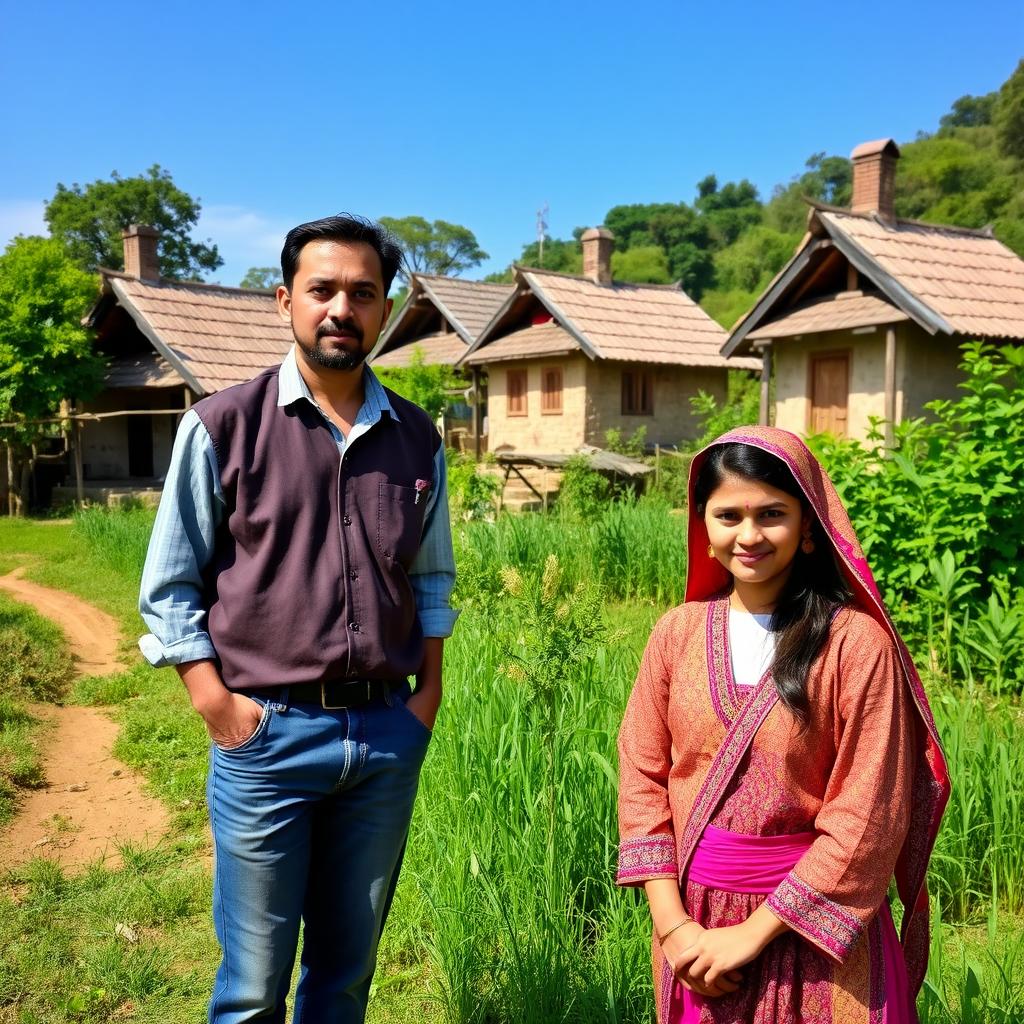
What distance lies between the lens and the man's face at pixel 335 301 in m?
2.04

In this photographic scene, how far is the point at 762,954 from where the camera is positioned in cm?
163

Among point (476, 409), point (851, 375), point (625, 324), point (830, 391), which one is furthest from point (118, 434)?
point (851, 375)

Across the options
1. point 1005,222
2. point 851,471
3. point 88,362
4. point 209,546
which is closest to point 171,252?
point 88,362

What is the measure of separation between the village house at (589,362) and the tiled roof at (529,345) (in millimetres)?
27

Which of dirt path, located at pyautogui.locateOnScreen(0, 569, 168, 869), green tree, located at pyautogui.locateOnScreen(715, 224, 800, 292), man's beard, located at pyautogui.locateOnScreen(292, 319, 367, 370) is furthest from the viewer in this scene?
green tree, located at pyautogui.locateOnScreen(715, 224, 800, 292)

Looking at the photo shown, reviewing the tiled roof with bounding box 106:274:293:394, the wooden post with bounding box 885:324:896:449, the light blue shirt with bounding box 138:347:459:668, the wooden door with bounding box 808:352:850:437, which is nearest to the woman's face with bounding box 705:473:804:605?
the light blue shirt with bounding box 138:347:459:668

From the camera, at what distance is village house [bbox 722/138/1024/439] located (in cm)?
1347

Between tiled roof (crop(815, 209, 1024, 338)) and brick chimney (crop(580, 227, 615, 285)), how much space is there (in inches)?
305

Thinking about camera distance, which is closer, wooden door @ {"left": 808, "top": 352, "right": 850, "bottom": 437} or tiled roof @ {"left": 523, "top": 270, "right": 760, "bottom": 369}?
wooden door @ {"left": 808, "top": 352, "right": 850, "bottom": 437}

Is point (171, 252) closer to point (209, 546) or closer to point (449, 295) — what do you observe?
point (449, 295)

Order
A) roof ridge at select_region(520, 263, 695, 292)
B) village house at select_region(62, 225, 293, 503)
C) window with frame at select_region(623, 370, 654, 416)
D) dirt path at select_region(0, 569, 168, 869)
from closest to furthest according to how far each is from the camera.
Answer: dirt path at select_region(0, 569, 168, 869)
village house at select_region(62, 225, 293, 503)
window with frame at select_region(623, 370, 654, 416)
roof ridge at select_region(520, 263, 695, 292)

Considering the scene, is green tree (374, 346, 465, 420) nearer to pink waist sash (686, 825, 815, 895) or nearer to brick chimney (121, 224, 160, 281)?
brick chimney (121, 224, 160, 281)

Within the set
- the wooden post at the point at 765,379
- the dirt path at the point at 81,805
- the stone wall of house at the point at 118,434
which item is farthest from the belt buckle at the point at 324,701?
the stone wall of house at the point at 118,434

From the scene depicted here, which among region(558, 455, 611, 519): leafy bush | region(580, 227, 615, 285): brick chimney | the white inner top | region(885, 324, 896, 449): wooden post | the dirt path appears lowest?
the dirt path
